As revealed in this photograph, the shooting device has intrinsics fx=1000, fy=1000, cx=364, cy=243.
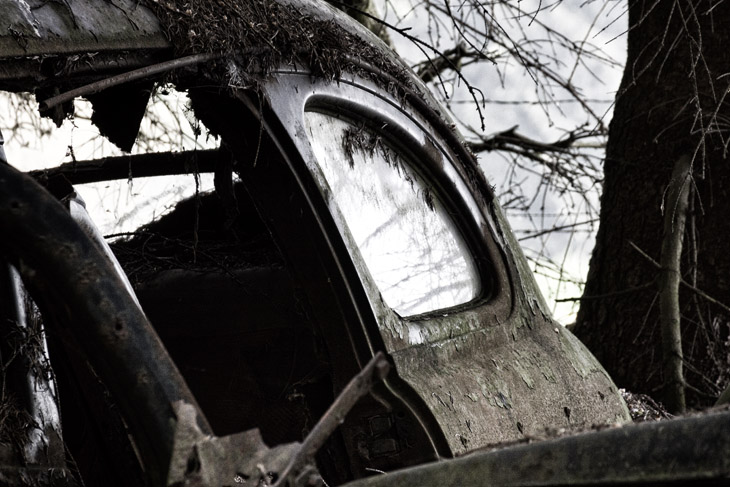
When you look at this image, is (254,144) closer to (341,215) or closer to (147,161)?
(341,215)

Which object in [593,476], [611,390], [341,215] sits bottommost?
[593,476]

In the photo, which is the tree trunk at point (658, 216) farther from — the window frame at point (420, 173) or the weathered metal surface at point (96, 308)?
the weathered metal surface at point (96, 308)

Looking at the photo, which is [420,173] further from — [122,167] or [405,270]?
[122,167]

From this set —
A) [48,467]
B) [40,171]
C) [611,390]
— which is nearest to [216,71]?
[48,467]

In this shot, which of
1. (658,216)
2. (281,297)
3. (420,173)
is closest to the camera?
(420,173)

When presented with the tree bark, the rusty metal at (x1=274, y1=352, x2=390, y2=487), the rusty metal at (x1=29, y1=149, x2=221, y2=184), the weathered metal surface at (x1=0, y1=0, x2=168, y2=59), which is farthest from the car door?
the rusty metal at (x1=274, y1=352, x2=390, y2=487)

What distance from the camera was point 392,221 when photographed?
10.2 feet

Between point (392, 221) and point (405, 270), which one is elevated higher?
point (392, 221)

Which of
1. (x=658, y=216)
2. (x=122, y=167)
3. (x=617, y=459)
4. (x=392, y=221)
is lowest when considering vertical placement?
(x=617, y=459)

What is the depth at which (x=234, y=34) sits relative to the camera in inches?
98.2

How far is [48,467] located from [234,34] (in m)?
1.14

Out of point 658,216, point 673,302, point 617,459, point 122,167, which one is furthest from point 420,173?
point 658,216

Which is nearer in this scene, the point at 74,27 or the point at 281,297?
the point at 74,27

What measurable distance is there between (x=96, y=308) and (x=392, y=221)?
1704 millimetres
